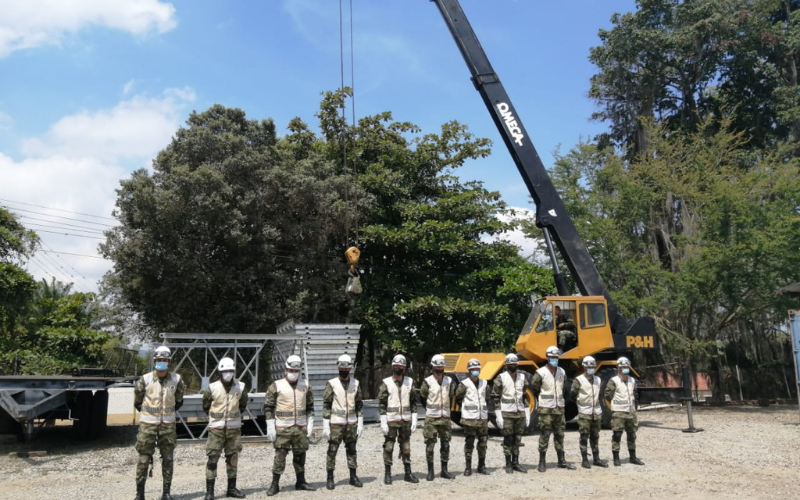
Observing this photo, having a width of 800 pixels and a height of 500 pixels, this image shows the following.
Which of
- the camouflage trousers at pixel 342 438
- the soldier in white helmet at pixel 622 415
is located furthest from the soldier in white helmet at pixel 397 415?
the soldier in white helmet at pixel 622 415

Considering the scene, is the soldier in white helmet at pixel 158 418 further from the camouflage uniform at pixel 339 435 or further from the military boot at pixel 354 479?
the military boot at pixel 354 479

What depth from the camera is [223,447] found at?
8539 millimetres

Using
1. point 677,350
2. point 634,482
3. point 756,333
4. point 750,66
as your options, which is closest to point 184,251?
point 634,482

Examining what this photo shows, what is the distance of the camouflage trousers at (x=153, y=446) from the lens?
8156 mm

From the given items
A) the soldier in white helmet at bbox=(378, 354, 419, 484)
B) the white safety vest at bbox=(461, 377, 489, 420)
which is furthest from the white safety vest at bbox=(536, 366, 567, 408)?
the soldier in white helmet at bbox=(378, 354, 419, 484)

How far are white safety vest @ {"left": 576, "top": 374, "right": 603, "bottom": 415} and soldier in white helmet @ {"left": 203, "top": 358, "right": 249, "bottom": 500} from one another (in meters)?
5.60

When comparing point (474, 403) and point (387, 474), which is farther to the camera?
point (474, 403)

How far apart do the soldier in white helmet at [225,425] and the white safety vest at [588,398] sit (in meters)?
5.60

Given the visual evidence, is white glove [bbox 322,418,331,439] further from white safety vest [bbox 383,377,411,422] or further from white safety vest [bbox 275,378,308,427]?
white safety vest [bbox 383,377,411,422]

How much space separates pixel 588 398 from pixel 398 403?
344 centimetres

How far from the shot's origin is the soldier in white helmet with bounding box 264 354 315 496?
347 inches

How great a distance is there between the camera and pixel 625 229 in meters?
24.7

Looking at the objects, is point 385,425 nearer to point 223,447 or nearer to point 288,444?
point 288,444

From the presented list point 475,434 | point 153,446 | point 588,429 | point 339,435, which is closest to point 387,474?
point 339,435
